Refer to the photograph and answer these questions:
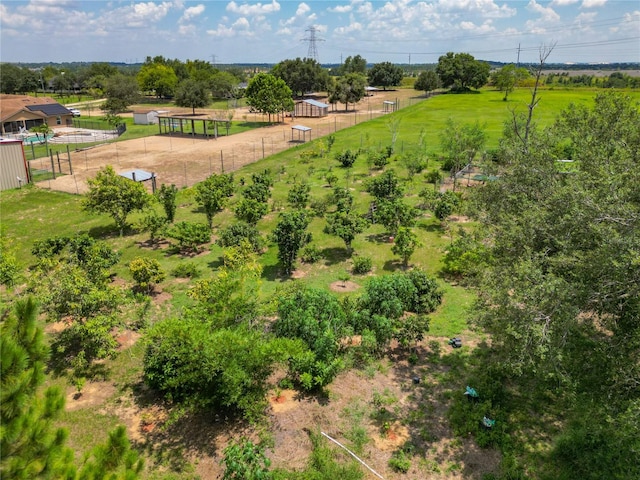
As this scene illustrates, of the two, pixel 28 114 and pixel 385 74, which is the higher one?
pixel 385 74

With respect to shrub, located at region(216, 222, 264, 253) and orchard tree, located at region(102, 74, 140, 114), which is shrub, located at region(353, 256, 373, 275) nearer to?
shrub, located at region(216, 222, 264, 253)

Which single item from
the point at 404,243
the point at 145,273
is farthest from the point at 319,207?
the point at 145,273

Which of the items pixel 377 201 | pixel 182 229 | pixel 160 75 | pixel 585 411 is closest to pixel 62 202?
pixel 182 229

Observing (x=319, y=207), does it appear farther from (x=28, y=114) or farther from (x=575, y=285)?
(x=28, y=114)

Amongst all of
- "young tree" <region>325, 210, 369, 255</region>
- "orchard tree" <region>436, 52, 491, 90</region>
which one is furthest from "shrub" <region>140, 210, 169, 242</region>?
"orchard tree" <region>436, 52, 491, 90</region>

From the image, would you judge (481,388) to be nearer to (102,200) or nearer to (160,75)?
(102,200)

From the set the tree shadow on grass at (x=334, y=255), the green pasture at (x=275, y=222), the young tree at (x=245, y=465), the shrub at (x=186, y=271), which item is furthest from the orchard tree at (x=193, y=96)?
the young tree at (x=245, y=465)
